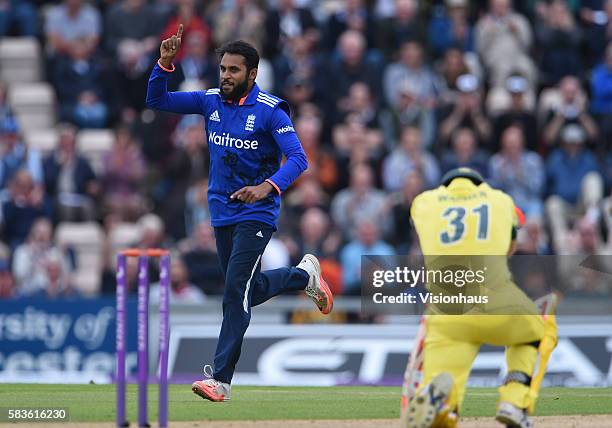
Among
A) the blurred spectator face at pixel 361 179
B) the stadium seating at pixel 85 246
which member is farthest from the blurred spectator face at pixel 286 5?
the stadium seating at pixel 85 246

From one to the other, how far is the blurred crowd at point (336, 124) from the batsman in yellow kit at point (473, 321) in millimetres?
7855

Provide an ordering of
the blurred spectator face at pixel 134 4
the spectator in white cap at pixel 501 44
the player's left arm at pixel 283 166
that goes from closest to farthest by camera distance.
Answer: the player's left arm at pixel 283 166
the spectator in white cap at pixel 501 44
the blurred spectator face at pixel 134 4

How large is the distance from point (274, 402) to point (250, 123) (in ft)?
9.58

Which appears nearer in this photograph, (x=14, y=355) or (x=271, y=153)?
(x=271, y=153)

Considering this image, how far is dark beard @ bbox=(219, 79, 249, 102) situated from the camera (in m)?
11.7

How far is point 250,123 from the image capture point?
11.7 meters

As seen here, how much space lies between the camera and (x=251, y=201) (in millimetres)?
11336

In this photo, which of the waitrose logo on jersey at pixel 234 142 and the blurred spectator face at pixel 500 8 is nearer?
the waitrose logo on jersey at pixel 234 142

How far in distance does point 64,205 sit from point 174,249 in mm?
1866

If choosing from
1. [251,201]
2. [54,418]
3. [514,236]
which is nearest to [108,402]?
[54,418]

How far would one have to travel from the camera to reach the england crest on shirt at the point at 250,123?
38.4 ft

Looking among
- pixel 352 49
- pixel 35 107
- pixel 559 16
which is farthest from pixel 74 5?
pixel 559 16

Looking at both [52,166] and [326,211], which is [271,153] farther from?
[52,166]

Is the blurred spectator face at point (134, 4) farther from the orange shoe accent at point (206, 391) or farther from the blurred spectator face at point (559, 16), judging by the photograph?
the orange shoe accent at point (206, 391)
